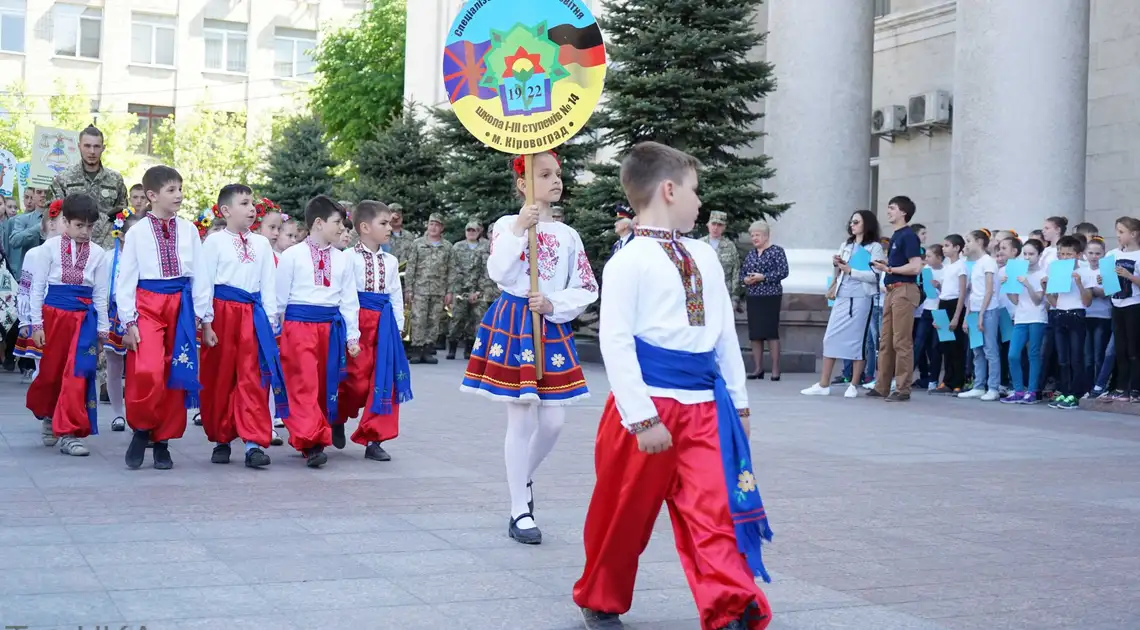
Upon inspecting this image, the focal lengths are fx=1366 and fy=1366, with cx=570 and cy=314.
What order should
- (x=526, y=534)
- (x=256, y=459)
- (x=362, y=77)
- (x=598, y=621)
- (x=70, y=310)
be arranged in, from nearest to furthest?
1. (x=598, y=621)
2. (x=526, y=534)
3. (x=256, y=459)
4. (x=70, y=310)
5. (x=362, y=77)

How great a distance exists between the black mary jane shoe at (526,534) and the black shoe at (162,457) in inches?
126

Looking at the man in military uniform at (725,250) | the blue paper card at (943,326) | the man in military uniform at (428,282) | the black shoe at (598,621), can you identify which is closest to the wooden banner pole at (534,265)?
the black shoe at (598,621)

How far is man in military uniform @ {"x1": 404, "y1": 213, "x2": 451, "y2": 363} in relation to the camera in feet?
67.7

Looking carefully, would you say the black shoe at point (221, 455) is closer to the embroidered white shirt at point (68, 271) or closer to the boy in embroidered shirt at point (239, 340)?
the boy in embroidered shirt at point (239, 340)

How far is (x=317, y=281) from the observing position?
938cm

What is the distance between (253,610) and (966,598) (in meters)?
2.83

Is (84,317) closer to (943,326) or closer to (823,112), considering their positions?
(943,326)

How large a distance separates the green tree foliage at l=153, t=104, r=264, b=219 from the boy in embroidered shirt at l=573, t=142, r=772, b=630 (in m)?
50.3

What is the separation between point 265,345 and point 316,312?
1.35ft

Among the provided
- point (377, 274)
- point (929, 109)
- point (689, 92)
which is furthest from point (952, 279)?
point (929, 109)

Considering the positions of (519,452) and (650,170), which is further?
(519,452)

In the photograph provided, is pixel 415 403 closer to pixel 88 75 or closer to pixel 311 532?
pixel 311 532

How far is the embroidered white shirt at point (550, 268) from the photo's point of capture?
6.83m

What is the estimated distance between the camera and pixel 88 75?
2397 inches
